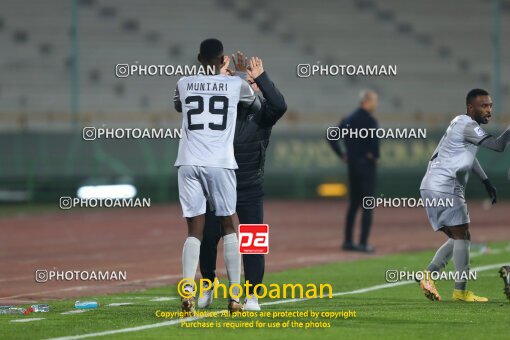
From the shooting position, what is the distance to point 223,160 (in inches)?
389

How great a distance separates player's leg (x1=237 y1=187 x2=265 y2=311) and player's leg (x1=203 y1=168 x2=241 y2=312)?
42 centimetres

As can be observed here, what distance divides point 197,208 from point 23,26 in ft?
87.6

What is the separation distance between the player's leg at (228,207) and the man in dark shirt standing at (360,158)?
815 centimetres

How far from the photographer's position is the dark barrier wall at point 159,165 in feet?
94.5

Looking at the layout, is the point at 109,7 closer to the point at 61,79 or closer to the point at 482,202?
the point at 61,79

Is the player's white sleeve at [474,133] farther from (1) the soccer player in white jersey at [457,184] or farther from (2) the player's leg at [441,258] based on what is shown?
(2) the player's leg at [441,258]

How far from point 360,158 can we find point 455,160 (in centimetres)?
699

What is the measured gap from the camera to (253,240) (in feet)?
34.5

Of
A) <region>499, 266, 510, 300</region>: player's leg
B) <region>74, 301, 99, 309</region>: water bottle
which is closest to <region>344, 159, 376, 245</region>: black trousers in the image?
<region>499, 266, 510, 300</region>: player's leg

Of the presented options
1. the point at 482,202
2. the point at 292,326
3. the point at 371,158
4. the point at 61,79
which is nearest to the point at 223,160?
the point at 292,326

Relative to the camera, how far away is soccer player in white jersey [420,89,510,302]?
11414 mm

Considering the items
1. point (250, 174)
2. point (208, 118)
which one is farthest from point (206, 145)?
point (250, 174)

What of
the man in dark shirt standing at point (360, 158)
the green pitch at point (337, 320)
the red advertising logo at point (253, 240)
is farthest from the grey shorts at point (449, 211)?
the man in dark shirt standing at point (360, 158)

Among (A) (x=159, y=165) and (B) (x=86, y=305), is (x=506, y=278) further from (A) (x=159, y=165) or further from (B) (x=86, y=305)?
(A) (x=159, y=165)
